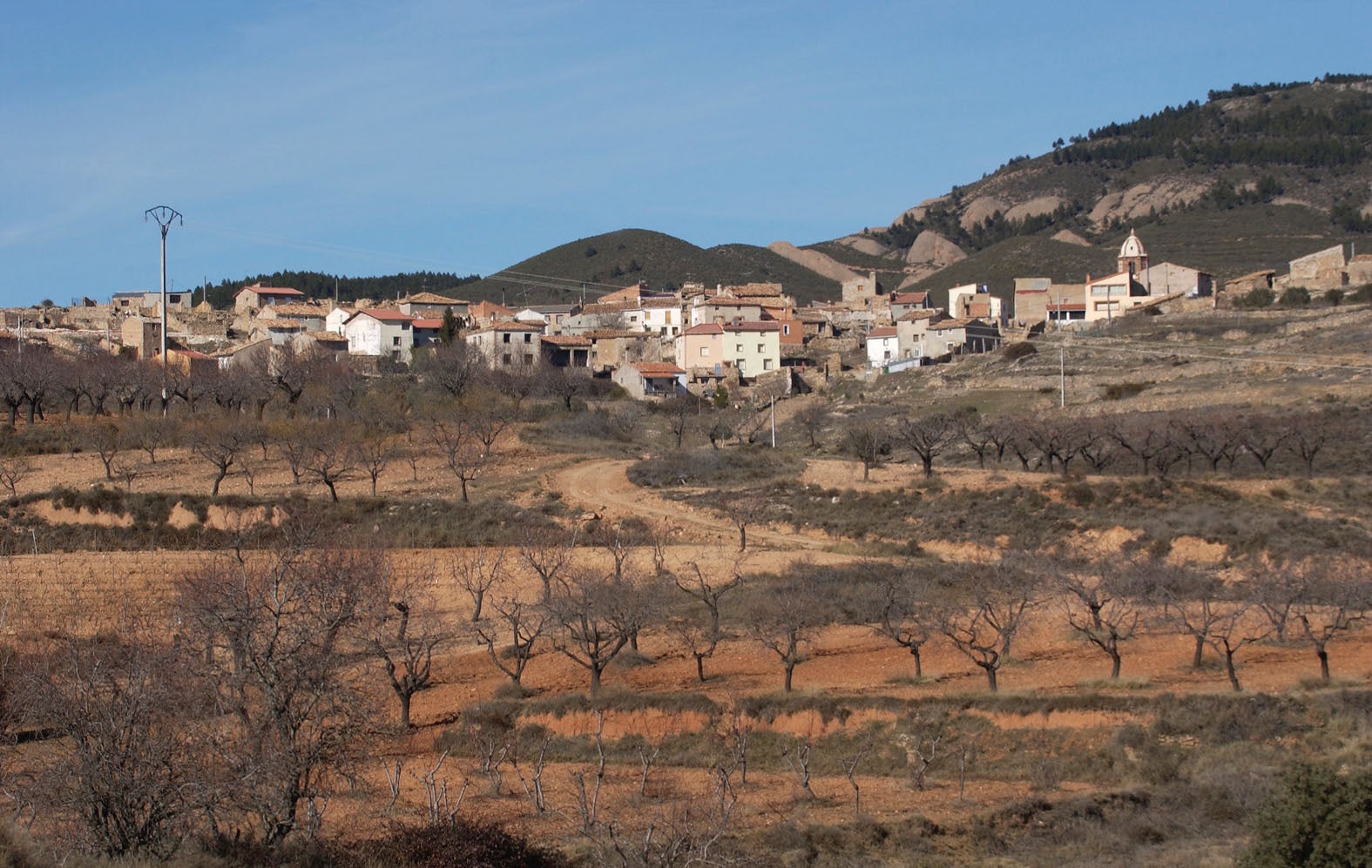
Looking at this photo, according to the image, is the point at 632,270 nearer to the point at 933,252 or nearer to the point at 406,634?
the point at 933,252

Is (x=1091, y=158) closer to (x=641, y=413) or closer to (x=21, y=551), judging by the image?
(x=641, y=413)

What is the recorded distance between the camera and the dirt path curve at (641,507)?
3828 centimetres

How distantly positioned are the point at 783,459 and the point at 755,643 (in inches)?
815


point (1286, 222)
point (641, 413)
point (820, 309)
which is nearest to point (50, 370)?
point (641, 413)

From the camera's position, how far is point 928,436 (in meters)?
43.8

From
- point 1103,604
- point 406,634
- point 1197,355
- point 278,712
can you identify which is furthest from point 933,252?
point 278,712

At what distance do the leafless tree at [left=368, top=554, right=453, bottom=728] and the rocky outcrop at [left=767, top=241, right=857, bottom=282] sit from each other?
395 feet

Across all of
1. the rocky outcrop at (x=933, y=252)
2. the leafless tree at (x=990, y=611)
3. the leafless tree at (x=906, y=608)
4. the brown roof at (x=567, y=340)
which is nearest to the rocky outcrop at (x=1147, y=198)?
the rocky outcrop at (x=933, y=252)

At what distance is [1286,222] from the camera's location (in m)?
120

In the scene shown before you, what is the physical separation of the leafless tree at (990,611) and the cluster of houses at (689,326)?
139ft

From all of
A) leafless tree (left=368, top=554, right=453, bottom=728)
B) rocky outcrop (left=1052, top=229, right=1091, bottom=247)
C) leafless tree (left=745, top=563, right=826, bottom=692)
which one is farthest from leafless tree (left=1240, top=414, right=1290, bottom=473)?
rocky outcrop (left=1052, top=229, right=1091, bottom=247)

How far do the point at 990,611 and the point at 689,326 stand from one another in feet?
186

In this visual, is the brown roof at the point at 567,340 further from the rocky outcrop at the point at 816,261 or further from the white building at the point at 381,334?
the rocky outcrop at the point at 816,261

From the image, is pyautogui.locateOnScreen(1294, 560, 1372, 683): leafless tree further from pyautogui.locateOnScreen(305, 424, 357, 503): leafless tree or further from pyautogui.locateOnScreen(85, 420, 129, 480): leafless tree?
pyautogui.locateOnScreen(85, 420, 129, 480): leafless tree
